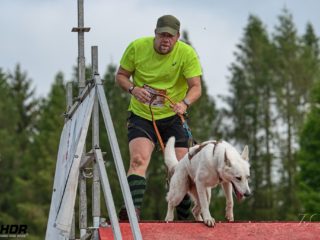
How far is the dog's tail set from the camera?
10.0 meters

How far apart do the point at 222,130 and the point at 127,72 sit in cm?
5388

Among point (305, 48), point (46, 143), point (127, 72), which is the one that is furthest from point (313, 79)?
point (127, 72)

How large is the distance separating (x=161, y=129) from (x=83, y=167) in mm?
1519

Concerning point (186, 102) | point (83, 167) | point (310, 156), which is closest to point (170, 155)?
point (186, 102)

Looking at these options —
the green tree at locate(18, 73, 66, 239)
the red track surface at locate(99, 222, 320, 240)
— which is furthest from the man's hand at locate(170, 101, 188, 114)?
the green tree at locate(18, 73, 66, 239)

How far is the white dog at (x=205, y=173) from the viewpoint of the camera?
9.18m

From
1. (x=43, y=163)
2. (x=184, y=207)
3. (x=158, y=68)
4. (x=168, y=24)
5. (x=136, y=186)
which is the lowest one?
(x=43, y=163)

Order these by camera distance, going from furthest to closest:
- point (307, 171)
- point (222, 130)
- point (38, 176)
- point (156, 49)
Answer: point (222, 130)
point (38, 176)
point (307, 171)
point (156, 49)

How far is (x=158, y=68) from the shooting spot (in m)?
9.91

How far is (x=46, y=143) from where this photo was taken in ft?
205

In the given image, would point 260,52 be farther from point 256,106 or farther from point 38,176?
point 38,176

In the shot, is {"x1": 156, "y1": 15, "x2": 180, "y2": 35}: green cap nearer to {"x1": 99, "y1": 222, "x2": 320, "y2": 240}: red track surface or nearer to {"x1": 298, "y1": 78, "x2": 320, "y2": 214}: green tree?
{"x1": 99, "y1": 222, "x2": 320, "y2": 240}: red track surface

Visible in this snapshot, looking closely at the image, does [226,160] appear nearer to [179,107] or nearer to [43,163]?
[179,107]
